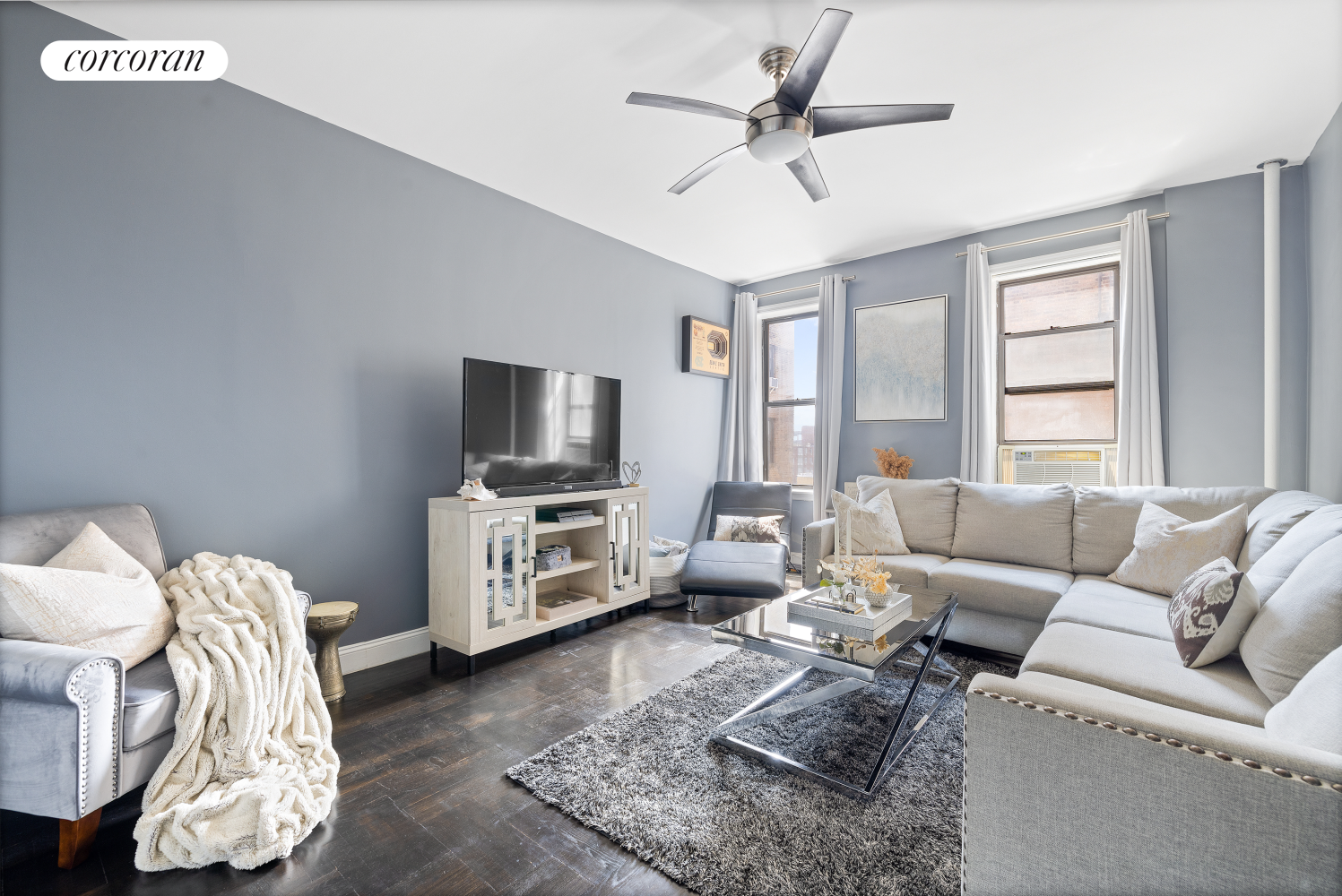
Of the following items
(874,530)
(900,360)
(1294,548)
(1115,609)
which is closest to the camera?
(1294,548)

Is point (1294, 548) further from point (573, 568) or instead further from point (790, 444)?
point (790, 444)

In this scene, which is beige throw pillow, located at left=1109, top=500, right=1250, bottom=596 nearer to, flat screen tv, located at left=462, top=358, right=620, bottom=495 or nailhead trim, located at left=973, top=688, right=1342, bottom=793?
nailhead trim, located at left=973, top=688, right=1342, bottom=793

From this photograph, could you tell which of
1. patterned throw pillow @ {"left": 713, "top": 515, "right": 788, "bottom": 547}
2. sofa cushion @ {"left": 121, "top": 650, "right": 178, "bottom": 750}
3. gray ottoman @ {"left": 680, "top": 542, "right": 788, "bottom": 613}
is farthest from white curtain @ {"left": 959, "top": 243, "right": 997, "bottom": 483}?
sofa cushion @ {"left": 121, "top": 650, "right": 178, "bottom": 750}

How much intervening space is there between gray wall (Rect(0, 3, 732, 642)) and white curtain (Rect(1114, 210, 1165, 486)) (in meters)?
3.61

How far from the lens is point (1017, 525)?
10.4 ft

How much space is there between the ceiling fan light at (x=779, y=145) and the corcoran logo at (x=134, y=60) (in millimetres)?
2102

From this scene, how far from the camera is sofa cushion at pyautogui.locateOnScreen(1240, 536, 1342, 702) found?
131cm

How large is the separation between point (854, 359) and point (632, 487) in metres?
2.25

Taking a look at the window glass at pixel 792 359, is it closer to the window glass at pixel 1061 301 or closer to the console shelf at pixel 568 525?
the window glass at pixel 1061 301

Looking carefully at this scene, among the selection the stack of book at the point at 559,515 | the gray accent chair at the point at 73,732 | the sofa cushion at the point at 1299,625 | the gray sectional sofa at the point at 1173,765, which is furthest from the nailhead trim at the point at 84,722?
the sofa cushion at the point at 1299,625

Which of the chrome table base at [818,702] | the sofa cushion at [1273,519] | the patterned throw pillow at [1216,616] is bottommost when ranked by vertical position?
the chrome table base at [818,702]

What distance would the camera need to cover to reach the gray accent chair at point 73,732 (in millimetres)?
1349

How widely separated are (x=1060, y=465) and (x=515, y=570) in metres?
3.66

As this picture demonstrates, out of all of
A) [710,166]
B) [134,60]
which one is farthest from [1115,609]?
[134,60]
